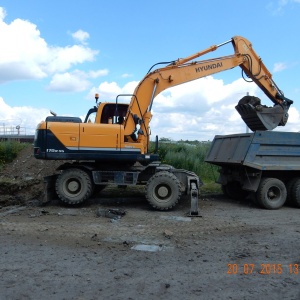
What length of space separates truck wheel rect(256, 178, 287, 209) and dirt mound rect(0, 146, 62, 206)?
21.7ft

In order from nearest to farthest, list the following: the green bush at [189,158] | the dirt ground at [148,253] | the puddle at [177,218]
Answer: the dirt ground at [148,253] < the puddle at [177,218] < the green bush at [189,158]

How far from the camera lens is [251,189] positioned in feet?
36.3

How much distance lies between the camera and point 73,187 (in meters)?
Answer: 10.6

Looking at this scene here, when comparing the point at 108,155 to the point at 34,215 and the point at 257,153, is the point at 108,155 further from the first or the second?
the point at 257,153

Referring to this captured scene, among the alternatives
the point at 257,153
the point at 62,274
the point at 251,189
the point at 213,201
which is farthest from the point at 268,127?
the point at 62,274

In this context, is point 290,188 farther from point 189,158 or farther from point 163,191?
point 189,158

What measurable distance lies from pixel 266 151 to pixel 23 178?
9248mm

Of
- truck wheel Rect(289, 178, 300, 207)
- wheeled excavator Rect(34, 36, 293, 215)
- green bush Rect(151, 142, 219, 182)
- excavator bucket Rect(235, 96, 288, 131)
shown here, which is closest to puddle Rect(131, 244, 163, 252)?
wheeled excavator Rect(34, 36, 293, 215)

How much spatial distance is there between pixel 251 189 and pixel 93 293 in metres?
7.20
